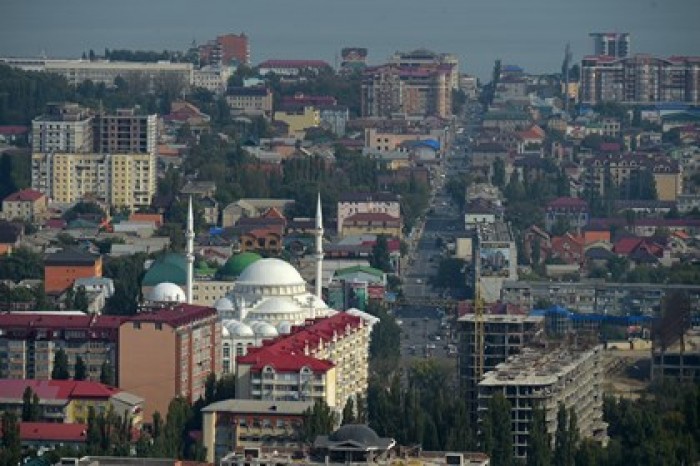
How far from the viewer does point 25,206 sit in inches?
1898

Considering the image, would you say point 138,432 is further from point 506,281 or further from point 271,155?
point 271,155

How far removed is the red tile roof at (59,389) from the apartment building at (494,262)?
982 cm

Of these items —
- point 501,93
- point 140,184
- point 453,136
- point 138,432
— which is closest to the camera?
point 138,432

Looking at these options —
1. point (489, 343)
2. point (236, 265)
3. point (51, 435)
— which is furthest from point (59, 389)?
point (236, 265)

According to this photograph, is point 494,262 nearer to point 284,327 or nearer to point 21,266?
point 21,266

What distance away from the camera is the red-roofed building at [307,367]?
96.5 ft

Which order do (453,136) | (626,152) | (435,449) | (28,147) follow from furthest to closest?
(453,136) < (626,152) < (28,147) < (435,449)

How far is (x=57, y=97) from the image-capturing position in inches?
2351

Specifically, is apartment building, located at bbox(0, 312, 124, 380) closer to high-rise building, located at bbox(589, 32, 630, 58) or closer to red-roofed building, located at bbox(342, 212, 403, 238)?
red-roofed building, located at bbox(342, 212, 403, 238)

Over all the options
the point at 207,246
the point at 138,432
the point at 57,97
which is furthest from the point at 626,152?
the point at 138,432

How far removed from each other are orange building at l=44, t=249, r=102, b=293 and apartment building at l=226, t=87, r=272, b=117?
868 inches

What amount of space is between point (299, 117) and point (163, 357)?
103 feet

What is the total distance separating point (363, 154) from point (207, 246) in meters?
14.0

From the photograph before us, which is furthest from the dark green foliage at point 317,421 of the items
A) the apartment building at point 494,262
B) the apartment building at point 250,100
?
the apartment building at point 250,100
